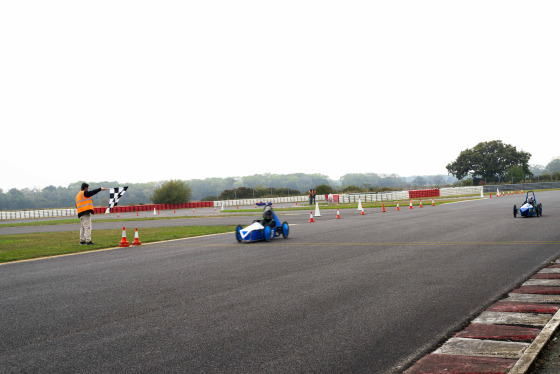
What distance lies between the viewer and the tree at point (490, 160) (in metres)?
81.6

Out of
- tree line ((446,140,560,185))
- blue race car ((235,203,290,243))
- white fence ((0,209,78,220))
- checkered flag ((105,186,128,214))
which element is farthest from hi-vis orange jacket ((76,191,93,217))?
tree line ((446,140,560,185))

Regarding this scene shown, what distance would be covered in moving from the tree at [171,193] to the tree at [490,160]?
53.7m

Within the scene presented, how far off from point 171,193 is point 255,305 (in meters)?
53.4

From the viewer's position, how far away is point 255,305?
18.9 feet

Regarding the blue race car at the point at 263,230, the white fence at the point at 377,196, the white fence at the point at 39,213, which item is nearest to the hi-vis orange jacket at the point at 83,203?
the blue race car at the point at 263,230

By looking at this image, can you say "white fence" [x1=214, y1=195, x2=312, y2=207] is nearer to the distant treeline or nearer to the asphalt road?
the distant treeline

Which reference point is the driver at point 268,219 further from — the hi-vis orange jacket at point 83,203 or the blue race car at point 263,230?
the hi-vis orange jacket at point 83,203

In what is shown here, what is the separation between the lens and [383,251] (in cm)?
1027

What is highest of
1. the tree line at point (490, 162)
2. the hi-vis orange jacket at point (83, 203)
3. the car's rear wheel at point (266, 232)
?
the tree line at point (490, 162)

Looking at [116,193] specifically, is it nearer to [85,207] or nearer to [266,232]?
[85,207]

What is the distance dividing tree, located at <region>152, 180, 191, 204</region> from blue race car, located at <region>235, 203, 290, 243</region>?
44930 mm

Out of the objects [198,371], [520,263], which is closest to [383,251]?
[520,263]

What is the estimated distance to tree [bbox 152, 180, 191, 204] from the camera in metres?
57.2

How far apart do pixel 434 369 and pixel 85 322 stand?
3.87 metres
